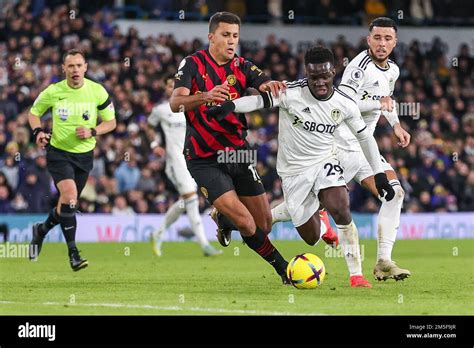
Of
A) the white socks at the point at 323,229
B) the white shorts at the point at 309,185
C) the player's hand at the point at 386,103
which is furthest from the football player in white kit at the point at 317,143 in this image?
the white socks at the point at 323,229

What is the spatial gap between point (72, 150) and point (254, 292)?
4067 millimetres

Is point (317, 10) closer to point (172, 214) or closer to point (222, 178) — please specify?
point (172, 214)

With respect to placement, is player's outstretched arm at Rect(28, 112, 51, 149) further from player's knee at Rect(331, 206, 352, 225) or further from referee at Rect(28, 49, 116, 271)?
player's knee at Rect(331, 206, 352, 225)

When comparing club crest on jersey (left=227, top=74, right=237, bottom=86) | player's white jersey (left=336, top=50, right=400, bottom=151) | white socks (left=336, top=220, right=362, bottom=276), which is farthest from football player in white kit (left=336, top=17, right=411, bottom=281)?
club crest on jersey (left=227, top=74, right=237, bottom=86)

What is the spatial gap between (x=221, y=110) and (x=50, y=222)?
434cm

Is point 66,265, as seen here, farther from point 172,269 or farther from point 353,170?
point 353,170

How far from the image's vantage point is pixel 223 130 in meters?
11.5

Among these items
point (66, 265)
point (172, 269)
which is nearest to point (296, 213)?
point (172, 269)

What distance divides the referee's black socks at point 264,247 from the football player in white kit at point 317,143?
0.44m

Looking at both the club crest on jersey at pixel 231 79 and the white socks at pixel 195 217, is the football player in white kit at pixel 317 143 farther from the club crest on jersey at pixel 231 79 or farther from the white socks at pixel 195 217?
the white socks at pixel 195 217

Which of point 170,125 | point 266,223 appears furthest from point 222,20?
point 170,125

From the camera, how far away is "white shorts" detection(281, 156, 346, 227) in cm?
1120

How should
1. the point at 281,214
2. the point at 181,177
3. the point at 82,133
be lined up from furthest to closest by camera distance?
1. the point at 181,177
2. the point at 82,133
3. the point at 281,214

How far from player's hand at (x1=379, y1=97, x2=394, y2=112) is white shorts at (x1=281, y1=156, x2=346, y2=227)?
1.23 meters
